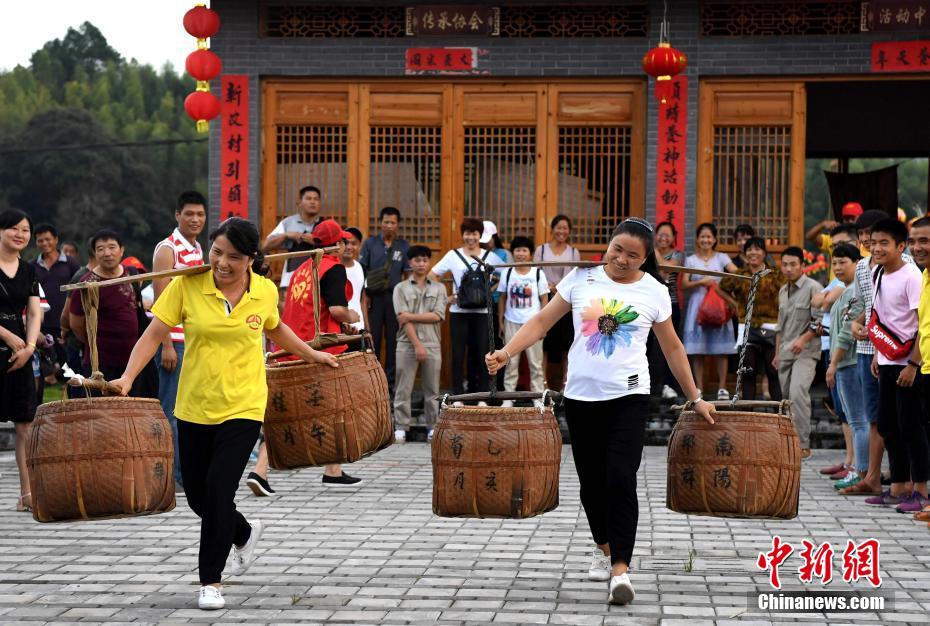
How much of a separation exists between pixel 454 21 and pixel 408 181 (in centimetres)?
171

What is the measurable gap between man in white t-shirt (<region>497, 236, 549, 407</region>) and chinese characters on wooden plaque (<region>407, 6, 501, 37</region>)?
2.56 meters

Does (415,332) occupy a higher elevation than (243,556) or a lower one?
higher

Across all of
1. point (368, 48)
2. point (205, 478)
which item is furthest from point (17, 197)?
point (205, 478)

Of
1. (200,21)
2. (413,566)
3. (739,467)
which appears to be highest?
(200,21)

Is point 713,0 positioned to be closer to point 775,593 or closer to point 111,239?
point 111,239

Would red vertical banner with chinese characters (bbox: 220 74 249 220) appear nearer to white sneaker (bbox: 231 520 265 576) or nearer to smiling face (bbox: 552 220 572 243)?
smiling face (bbox: 552 220 572 243)

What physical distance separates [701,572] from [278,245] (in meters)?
5.59

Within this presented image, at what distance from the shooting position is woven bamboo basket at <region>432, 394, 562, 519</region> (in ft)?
18.1

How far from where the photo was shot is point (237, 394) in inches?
216

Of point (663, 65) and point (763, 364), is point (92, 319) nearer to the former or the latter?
point (763, 364)

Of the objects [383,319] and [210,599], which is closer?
[210,599]

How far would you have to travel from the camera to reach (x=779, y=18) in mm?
13344

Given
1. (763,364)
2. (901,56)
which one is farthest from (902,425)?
(901,56)

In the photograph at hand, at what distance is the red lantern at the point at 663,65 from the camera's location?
41.2ft
